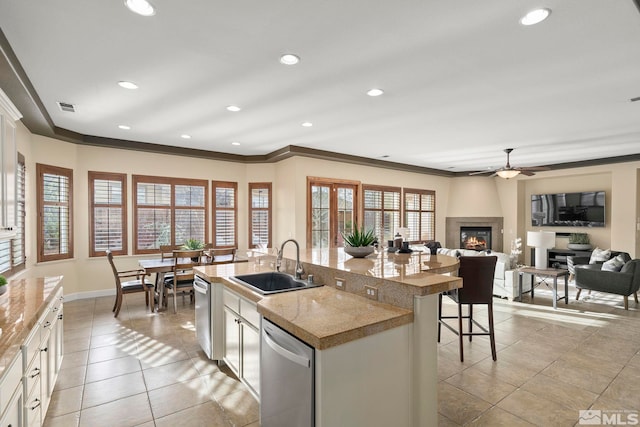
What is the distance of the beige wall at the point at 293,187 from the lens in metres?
5.38

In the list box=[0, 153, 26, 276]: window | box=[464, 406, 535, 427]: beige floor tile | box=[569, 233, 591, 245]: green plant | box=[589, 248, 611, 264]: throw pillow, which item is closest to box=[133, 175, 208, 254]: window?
box=[0, 153, 26, 276]: window

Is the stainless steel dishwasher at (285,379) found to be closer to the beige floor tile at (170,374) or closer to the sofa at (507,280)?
the beige floor tile at (170,374)

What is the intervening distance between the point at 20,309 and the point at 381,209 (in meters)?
7.18

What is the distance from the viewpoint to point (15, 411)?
1.62m

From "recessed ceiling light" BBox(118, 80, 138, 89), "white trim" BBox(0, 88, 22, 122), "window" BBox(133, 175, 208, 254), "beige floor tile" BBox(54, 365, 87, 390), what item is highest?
"recessed ceiling light" BBox(118, 80, 138, 89)

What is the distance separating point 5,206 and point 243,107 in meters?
2.49

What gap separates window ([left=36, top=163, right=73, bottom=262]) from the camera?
503cm

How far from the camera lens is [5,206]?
9.15ft

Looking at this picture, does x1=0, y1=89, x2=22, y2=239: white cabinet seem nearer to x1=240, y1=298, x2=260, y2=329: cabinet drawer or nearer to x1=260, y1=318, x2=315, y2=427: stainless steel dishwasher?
x1=240, y1=298, x2=260, y2=329: cabinet drawer

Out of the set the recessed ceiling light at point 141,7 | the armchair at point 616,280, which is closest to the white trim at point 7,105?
the recessed ceiling light at point 141,7

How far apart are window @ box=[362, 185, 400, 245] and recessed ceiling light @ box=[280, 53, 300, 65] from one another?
5.27m

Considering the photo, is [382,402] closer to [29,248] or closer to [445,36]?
[445,36]

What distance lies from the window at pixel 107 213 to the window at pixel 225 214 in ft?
5.47

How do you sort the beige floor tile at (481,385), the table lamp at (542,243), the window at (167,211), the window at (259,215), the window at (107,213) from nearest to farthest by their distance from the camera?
the beige floor tile at (481,385) < the table lamp at (542,243) < the window at (107,213) < the window at (167,211) < the window at (259,215)
